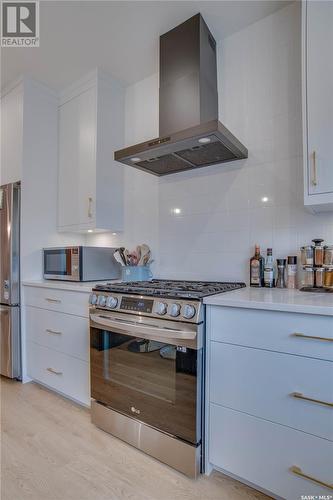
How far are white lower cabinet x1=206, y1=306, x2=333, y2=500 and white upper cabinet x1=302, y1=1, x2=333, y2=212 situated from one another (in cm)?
68

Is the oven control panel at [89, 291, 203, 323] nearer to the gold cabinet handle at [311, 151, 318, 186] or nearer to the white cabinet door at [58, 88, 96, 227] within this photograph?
the gold cabinet handle at [311, 151, 318, 186]

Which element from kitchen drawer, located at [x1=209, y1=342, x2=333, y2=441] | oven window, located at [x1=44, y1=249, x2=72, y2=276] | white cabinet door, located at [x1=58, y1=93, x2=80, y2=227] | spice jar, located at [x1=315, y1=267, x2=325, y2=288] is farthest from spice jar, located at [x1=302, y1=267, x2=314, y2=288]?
white cabinet door, located at [x1=58, y1=93, x2=80, y2=227]

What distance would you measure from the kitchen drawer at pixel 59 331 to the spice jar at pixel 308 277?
1.40m

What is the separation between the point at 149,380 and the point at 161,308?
0.41 metres

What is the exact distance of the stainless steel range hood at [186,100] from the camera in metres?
1.74

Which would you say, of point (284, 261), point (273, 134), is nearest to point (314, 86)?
point (273, 134)

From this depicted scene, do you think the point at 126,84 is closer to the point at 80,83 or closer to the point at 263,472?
the point at 80,83

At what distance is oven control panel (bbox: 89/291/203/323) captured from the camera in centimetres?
132

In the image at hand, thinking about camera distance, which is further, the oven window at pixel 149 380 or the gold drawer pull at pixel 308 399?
the oven window at pixel 149 380

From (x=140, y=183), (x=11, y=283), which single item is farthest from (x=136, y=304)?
(x=11, y=283)

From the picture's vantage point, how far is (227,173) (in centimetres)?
198

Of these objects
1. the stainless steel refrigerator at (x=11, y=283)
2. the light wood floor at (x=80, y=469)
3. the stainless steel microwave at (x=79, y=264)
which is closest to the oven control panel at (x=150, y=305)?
the stainless steel microwave at (x=79, y=264)

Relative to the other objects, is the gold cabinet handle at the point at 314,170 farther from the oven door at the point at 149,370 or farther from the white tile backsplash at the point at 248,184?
the oven door at the point at 149,370

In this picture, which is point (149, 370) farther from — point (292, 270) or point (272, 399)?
point (292, 270)
